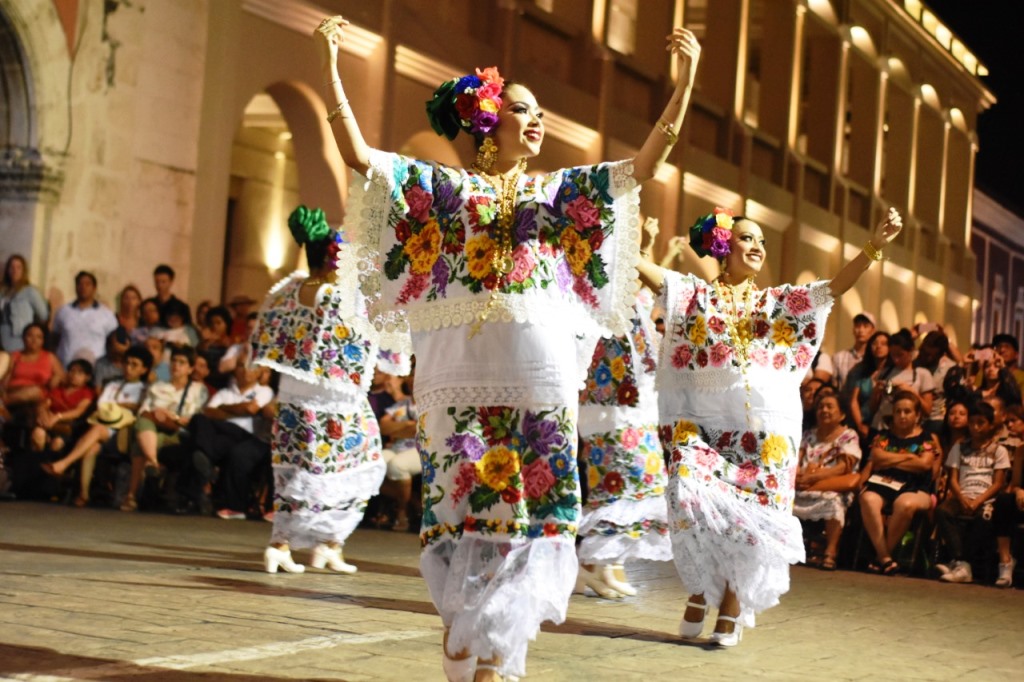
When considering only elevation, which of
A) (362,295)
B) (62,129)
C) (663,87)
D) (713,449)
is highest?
(663,87)

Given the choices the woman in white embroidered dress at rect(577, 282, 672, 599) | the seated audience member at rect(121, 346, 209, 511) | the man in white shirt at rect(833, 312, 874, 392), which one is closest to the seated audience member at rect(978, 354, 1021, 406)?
the man in white shirt at rect(833, 312, 874, 392)

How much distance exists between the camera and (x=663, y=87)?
72.3 ft

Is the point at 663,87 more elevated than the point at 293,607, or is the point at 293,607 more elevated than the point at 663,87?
the point at 663,87

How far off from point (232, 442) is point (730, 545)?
19.3ft

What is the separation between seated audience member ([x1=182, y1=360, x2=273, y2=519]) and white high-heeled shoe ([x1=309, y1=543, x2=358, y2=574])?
359 centimetres

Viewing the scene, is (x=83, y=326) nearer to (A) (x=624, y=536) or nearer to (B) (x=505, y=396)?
(A) (x=624, y=536)

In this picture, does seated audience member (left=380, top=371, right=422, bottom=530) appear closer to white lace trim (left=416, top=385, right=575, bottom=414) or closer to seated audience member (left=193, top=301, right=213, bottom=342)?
seated audience member (left=193, top=301, right=213, bottom=342)

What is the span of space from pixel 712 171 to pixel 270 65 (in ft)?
33.8

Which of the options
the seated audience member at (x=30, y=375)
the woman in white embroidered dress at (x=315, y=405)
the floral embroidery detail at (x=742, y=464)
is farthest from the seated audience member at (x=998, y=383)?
the seated audience member at (x=30, y=375)

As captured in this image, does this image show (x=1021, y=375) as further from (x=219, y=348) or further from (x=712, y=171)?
(x=712, y=171)

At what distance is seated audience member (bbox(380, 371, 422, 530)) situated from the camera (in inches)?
430

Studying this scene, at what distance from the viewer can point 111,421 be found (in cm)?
1133

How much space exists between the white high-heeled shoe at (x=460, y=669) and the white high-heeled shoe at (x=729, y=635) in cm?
172

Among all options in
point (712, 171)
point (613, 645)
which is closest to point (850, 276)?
point (613, 645)
